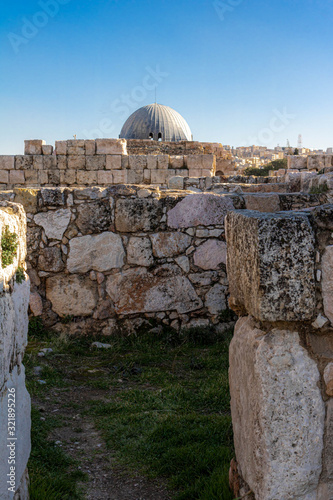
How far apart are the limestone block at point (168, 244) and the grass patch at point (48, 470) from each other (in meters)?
2.25

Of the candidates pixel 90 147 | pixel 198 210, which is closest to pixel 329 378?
pixel 198 210

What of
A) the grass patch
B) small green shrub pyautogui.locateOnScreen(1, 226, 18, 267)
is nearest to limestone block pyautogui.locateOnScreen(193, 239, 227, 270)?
the grass patch

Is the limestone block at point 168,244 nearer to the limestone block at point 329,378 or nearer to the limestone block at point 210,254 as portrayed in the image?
the limestone block at point 210,254

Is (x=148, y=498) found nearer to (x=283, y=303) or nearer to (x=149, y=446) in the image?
(x=149, y=446)

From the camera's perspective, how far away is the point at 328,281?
1.84m

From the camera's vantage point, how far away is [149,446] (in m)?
2.89

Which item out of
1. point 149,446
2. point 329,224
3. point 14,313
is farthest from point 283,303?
point 149,446

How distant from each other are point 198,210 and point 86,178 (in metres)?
9.78

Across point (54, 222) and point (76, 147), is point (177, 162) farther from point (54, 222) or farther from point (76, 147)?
point (54, 222)

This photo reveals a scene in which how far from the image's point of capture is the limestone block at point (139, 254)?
498cm

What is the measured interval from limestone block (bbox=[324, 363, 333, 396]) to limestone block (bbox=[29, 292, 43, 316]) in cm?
365

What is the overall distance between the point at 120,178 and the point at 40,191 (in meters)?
9.22

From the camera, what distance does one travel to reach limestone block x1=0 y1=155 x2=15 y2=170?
1456 cm

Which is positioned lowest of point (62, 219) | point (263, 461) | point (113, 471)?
point (113, 471)
